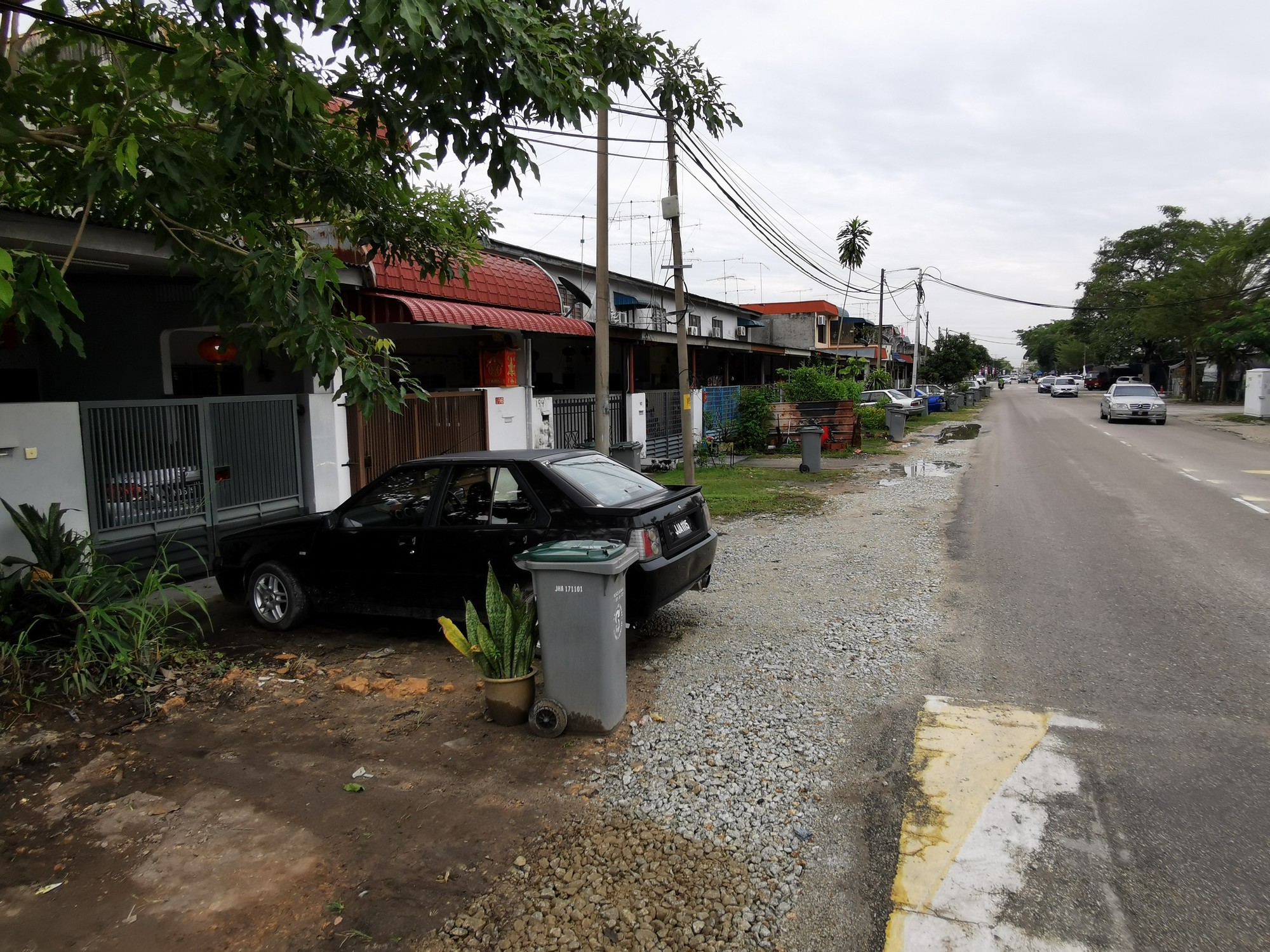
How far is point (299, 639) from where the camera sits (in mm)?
6695

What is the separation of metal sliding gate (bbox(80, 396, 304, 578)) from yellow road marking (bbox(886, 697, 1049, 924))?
6185 mm

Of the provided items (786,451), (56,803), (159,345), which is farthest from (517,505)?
(786,451)

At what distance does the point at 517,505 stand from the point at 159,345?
764 cm

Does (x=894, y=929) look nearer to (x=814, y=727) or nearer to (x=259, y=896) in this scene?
(x=814, y=727)

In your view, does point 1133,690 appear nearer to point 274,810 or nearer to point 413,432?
point 274,810

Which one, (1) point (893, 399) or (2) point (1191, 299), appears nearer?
(1) point (893, 399)

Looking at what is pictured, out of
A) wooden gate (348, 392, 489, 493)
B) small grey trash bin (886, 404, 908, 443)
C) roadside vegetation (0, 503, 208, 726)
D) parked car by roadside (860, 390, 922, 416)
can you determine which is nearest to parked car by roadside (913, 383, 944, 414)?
parked car by roadside (860, 390, 922, 416)

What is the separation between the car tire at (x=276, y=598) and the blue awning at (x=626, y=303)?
71.0 ft

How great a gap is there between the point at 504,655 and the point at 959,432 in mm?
29723

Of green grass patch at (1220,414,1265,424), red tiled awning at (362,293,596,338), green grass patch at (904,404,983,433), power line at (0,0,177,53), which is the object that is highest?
power line at (0,0,177,53)

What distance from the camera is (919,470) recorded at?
1900 centimetres

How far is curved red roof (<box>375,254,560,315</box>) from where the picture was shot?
11898 millimetres

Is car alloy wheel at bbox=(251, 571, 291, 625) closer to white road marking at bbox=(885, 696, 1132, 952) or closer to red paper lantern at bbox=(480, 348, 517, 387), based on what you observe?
white road marking at bbox=(885, 696, 1132, 952)

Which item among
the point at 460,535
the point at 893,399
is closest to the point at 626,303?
the point at 893,399
